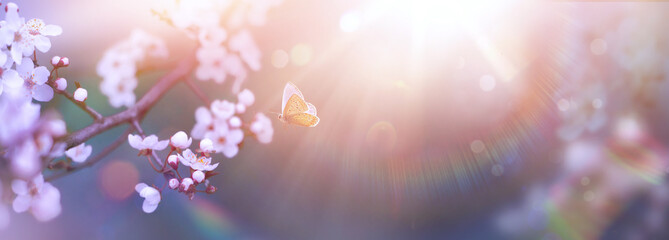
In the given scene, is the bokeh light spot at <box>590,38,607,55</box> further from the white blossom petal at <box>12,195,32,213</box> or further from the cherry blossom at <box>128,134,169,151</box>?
the white blossom petal at <box>12,195,32,213</box>

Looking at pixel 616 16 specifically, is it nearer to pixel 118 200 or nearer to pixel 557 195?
pixel 557 195

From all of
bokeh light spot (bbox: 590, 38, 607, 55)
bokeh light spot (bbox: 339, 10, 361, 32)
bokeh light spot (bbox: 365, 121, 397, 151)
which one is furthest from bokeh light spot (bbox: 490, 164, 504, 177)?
bokeh light spot (bbox: 339, 10, 361, 32)

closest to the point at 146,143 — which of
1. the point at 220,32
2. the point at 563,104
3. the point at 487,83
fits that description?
the point at 220,32

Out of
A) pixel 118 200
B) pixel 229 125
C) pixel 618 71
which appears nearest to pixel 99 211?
pixel 118 200

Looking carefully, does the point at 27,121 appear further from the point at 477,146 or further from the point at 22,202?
the point at 477,146

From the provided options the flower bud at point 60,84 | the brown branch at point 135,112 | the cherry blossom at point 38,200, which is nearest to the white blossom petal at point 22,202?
the cherry blossom at point 38,200

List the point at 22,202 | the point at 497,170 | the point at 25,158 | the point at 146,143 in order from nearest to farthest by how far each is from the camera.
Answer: the point at 25,158 < the point at 22,202 < the point at 146,143 < the point at 497,170
